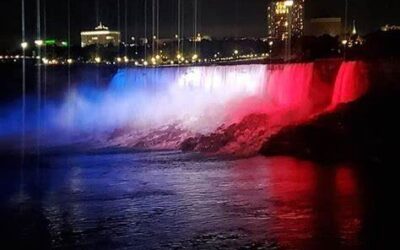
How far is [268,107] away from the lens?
113 feet

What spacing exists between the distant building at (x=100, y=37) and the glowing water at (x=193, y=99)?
65231mm

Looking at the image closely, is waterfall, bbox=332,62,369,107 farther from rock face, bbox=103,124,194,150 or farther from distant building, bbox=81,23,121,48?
distant building, bbox=81,23,121,48

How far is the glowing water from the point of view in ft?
107

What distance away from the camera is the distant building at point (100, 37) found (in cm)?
11594

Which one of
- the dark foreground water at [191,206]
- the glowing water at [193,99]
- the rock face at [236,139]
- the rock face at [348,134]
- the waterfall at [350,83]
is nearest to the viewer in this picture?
the dark foreground water at [191,206]

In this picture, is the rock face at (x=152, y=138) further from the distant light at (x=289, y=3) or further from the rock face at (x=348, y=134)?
the distant light at (x=289, y=3)

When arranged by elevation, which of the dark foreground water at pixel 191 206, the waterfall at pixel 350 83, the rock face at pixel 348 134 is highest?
the waterfall at pixel 350 83

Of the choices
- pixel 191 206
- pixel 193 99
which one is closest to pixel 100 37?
pixel 193 99

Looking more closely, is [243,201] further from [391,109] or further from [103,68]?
[103,68]

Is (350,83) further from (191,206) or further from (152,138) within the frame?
(191,206)

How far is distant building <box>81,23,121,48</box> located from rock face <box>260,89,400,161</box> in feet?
287

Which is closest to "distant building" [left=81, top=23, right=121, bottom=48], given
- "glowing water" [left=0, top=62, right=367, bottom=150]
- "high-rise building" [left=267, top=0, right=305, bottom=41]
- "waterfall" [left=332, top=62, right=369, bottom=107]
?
"high-rise building" [left=267, top=0, right=305, bottom=41]

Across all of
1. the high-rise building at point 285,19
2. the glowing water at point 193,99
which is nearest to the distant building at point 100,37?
the high-rise building at point 285,19

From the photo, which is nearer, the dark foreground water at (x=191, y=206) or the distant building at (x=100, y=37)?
the dark foreground water at (x=191, y=206)
